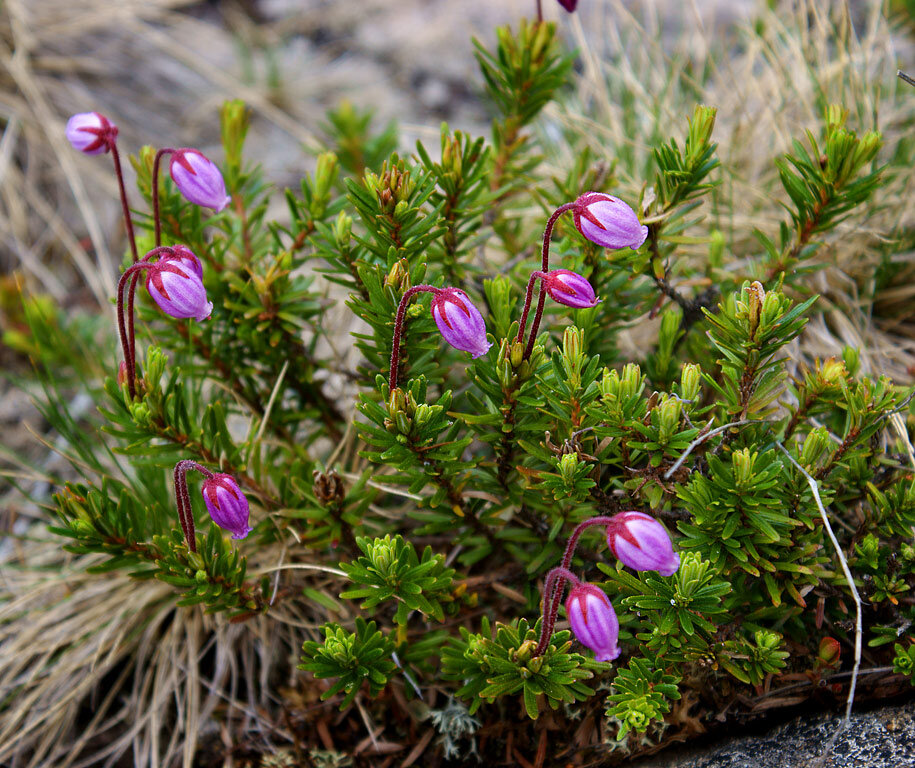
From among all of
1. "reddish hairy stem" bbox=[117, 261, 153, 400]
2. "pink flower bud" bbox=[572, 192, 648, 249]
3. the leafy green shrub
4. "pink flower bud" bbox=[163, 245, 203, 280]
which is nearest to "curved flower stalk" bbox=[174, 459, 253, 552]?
the leafy green shrub

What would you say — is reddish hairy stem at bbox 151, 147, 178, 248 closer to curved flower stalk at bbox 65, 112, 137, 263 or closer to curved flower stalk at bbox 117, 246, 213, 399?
curved flower stalk at bbox 65, 112, 137, 263

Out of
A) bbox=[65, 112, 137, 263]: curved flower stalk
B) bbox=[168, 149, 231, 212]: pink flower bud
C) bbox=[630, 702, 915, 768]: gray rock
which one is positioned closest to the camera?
bbox=[630, 702, 915, 768]: gray rock

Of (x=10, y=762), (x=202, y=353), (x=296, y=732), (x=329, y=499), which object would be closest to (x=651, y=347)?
(x=329, y=499)

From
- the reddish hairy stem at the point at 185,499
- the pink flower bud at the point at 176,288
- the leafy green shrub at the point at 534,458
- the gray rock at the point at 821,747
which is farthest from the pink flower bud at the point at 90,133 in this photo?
the gray rock at the point at 821,747

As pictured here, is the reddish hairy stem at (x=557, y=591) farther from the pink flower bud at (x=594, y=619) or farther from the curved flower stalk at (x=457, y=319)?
the curved flower stalk at (x=457, y=319)

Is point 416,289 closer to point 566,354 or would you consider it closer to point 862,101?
point 566,354

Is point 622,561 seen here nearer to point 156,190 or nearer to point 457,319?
point 457,319
